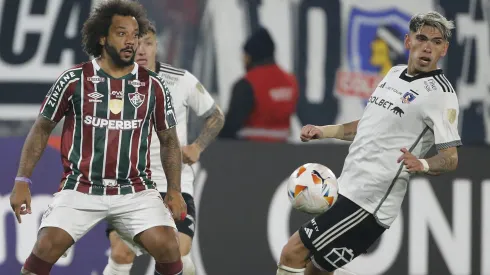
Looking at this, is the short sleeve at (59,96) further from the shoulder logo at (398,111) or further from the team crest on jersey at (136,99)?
the shoulder logo at (398,111)

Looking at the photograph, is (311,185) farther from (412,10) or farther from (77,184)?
(412,10)

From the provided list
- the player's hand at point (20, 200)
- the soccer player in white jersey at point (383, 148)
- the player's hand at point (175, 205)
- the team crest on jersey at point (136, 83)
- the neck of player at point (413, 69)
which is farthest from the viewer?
the neck of player at point (413, 69)

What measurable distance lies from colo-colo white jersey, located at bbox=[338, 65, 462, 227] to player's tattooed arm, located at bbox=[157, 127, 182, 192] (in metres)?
1.03

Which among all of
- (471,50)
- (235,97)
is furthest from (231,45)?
(471,50)

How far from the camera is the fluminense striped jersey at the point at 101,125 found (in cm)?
630

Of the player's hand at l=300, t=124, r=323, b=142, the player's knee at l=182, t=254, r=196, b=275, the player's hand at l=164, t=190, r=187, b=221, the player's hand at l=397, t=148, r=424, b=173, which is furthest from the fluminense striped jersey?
the player's hand at l=397, t=148, r=424, b=173

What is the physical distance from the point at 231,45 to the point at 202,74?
43 cm

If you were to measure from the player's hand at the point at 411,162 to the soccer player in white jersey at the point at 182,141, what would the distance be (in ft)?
5.94

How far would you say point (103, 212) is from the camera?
21.0 feet

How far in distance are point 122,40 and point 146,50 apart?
1212mm

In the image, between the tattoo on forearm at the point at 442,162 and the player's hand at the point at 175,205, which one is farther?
the player's hand at the point at 175,205

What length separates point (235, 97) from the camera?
9.52 metres

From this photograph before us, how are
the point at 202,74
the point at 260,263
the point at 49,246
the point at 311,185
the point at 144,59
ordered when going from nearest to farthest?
the point at 49,246, the point at 311,185, the point at 144,59, the point at 260,263, the point at 202,74

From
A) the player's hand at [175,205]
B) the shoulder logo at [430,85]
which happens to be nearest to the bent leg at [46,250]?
the player's hand at [175,205]
